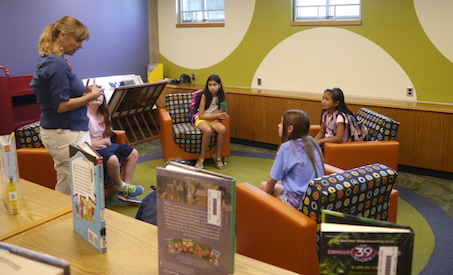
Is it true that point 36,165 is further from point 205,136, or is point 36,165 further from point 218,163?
point 218,163

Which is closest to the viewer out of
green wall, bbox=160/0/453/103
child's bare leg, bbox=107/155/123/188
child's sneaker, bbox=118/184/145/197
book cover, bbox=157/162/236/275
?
book cover, bbox=157/162/236/275

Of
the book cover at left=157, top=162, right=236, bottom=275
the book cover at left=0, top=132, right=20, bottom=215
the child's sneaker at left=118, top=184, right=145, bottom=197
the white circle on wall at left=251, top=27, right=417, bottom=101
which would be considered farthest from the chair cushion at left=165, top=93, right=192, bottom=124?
the book cover at left=157, top=162, right=236, bottom=275

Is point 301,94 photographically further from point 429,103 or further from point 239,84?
point 429,103

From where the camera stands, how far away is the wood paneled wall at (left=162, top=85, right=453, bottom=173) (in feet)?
16.5

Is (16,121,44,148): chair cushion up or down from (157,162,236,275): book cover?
down

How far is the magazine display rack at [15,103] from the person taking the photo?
5.68 metres

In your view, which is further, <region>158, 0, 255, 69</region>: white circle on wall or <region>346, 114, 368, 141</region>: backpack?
<region>158, 0, 255, 69</region>: white circle on wall

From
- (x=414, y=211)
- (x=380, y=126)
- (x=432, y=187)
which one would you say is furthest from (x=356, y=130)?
(x=432, y=187)

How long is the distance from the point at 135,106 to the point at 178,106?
3.68ft

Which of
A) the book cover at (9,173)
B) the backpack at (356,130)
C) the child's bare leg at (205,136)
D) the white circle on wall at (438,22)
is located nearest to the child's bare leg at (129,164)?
the child's bare leg at (205,136)

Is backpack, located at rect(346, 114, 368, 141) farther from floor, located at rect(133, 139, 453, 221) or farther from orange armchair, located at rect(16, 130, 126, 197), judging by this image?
orange armchair, located at rect(16, 130, 126, 197)

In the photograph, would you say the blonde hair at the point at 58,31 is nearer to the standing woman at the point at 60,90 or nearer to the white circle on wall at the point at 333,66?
the standing woman at the point at 60,90

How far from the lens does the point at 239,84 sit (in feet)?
23.1

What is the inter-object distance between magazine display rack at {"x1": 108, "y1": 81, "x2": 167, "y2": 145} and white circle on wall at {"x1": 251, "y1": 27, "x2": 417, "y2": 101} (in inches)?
63.8
